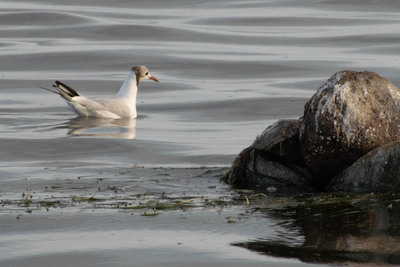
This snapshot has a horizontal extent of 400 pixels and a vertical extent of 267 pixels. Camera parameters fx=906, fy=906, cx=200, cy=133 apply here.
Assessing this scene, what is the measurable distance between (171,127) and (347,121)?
5.98 m

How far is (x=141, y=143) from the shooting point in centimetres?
1281

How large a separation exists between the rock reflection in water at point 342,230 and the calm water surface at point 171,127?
0.06ft

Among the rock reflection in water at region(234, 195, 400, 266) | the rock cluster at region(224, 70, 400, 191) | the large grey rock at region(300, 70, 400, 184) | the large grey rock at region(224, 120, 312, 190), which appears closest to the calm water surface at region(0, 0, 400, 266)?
the rock reflection in water at region(234, 195, 400, 266)

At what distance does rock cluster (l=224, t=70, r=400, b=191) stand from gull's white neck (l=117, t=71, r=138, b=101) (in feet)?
24.0

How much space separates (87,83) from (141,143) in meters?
7.28

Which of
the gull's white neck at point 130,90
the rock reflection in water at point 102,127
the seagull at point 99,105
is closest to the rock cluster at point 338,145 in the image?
the rock reflection in water at point 102,127

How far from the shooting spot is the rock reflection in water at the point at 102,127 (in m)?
13.8

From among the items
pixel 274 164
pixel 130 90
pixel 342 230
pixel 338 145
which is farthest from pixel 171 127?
pixel 342 230

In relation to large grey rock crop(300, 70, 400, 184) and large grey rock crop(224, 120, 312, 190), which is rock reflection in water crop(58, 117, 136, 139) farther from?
large grey rock crop(300, 70, 400, 184)

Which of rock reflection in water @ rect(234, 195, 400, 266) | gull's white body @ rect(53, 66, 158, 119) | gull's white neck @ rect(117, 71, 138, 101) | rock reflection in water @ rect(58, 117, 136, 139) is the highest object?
gull's white neck @ rect(117, 71, 138, 101)

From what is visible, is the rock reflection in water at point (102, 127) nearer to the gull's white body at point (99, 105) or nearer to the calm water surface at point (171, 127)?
the calm water surface at point (171, 127)

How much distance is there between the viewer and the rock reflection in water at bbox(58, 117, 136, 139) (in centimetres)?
1383

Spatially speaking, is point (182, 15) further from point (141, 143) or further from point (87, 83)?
point (141, 143)

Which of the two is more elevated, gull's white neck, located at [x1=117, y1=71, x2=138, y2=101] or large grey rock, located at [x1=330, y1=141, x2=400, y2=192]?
gull's white neck, located at [x1=117, y1=71, x2=138, y2=101]
